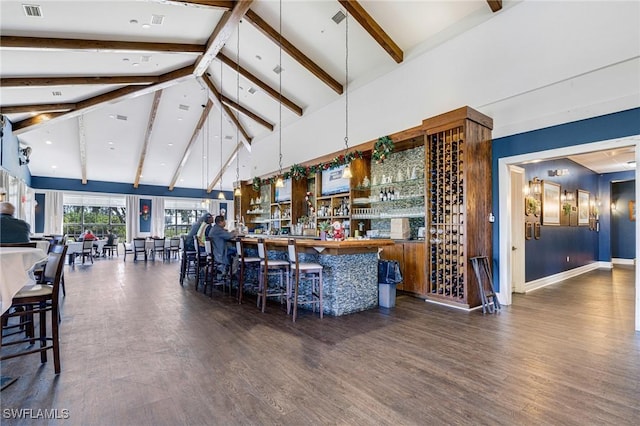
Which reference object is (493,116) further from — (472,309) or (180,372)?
(180,372)

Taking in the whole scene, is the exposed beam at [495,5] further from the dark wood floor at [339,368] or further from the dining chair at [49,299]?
the dining chair at [49,299]

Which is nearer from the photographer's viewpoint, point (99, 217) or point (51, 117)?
point (51, 117)

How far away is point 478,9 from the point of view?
473cm

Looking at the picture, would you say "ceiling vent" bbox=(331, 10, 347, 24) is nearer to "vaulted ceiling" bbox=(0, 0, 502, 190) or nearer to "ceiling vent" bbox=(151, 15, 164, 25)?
"vaulted ceiling" bbox=(0, 0, 502, 190)

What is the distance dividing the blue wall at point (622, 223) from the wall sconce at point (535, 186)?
17.8 ft

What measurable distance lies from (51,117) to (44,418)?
9191mm

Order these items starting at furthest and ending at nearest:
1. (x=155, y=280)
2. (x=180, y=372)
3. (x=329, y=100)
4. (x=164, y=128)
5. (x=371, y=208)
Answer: (x=164, y=128) < (x=329, y=100) < (x=155, y=280) < (x=371, y=208) < (x=180, y=372)

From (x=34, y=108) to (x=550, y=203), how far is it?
1234cm

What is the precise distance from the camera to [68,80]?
21.4 ft

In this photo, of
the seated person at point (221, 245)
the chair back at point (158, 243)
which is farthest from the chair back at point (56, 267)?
the chair back at point (158, 243)

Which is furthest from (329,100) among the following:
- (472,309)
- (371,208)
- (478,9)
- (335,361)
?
(335,361)

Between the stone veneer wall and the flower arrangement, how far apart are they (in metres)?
0.55

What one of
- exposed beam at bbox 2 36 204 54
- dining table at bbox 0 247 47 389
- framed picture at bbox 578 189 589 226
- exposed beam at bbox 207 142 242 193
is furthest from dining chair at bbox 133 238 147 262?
framed picture at bbox 578 189 589 226

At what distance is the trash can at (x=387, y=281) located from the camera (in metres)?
4.54
